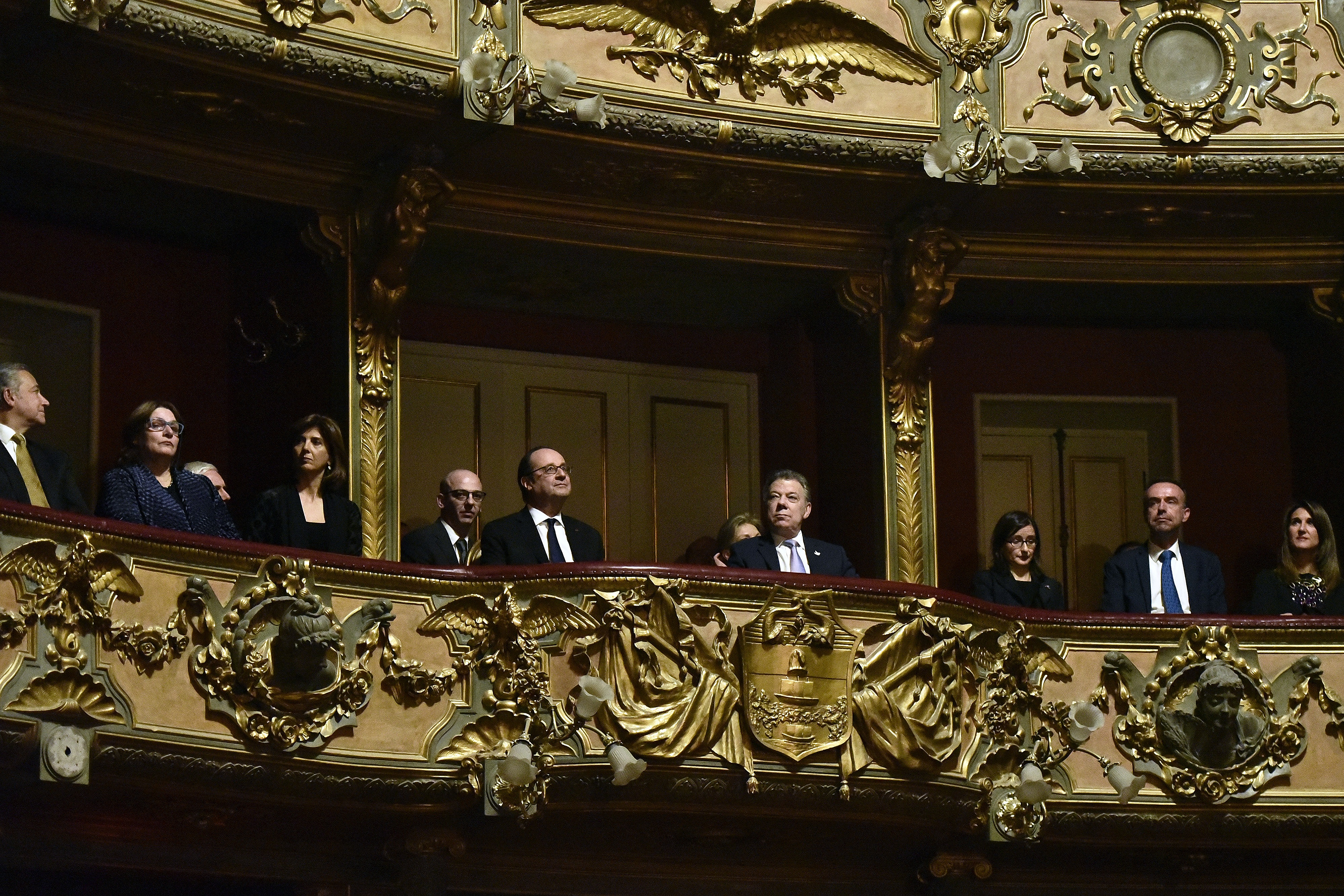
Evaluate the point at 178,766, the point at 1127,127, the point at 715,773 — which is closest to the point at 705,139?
the point at 1127,127

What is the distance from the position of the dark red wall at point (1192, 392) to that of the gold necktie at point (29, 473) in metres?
5.81

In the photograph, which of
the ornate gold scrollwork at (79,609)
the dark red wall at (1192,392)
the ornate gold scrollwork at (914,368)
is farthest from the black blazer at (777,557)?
the dark red wall at (1192,392)

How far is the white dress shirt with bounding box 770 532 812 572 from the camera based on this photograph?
11.5 meters

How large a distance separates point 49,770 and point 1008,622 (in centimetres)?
447

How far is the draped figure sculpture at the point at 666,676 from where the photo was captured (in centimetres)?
1078

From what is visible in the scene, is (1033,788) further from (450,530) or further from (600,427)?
(600,427)

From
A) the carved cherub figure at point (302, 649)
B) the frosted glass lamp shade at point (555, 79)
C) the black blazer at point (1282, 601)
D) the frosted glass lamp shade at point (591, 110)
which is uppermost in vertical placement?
the frosted glass lamp shade at point (555, 79)

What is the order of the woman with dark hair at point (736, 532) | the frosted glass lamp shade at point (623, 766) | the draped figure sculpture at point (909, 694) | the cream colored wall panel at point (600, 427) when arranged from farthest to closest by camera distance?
1. the cream colored wall panel at point (600, 427)
2. the woman with dark hair at point (736, 532)
3. the draped figure sculpture at point (909, 694)
4. the frosted glass lamp shade at point (623, 766)

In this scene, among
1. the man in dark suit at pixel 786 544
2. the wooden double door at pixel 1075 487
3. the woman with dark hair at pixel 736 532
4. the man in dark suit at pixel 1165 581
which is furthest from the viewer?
the wooden double door at pixel 1075 487

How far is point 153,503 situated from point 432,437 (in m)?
3.50

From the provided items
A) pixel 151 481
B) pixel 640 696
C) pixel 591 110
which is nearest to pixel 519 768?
pixel 640 696

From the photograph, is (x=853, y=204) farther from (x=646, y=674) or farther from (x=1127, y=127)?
(x=646, y=674)

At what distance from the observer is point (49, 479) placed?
1034 centimetres

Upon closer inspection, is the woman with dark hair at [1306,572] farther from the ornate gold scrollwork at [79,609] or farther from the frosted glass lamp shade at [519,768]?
the ornate gold scrollwork at [79,609]
